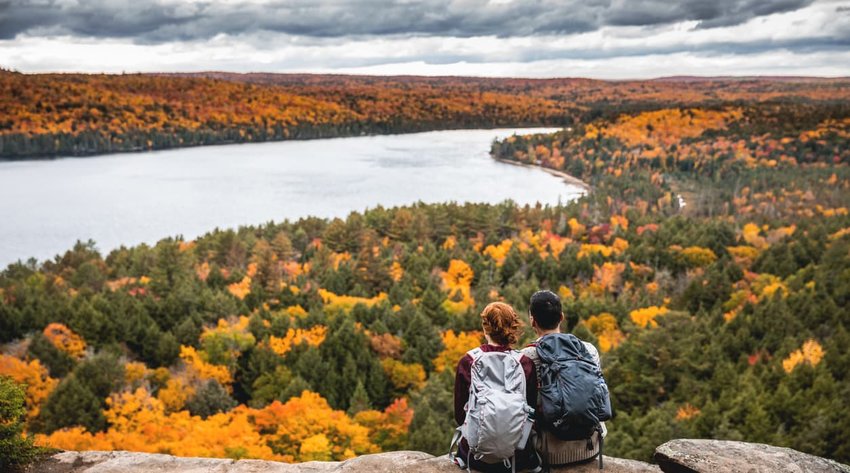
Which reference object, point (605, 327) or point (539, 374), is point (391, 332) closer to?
point (605, 327)

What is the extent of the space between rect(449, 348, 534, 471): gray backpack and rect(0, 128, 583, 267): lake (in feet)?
346

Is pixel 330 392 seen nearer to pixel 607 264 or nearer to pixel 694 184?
pixel 607 264

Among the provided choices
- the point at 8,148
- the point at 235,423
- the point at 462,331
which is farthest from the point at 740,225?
the point at 8,148

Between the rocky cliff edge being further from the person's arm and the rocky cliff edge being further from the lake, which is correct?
the lake

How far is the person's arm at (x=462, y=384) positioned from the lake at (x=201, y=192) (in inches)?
4140

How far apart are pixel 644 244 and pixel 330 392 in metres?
57.6

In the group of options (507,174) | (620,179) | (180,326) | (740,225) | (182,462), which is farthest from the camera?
(507,174)

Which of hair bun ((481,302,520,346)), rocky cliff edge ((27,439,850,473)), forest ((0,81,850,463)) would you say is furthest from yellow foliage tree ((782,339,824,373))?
hair bun ((481,302,520,346))

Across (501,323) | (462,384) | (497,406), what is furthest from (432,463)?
(501,323)

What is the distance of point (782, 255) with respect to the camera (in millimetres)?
80500

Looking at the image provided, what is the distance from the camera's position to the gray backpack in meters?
6.54

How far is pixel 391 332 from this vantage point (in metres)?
54.8

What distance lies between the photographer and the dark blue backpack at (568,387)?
21.8ft

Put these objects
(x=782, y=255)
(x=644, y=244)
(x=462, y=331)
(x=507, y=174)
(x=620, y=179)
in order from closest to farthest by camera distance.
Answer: (x=462, y=331), (x=782, y=255), (x=644, y=244), (x=620, y=179), (x=507, y=174)
